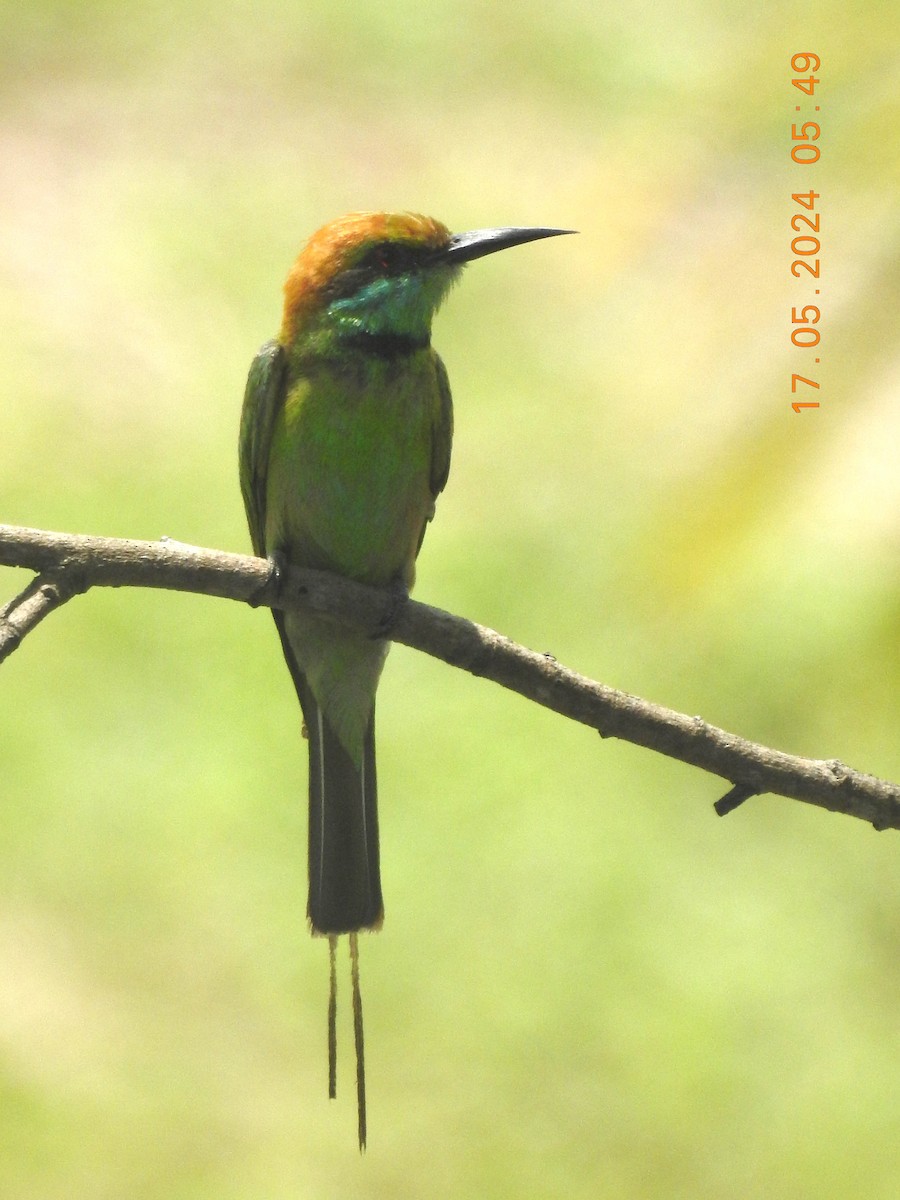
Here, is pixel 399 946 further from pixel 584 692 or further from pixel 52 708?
pixel 584 692

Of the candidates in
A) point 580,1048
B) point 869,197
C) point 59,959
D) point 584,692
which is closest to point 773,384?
point 869,197

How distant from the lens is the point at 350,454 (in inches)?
81.8

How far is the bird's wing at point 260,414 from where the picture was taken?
213 centimetres

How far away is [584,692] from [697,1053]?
169 centimetres

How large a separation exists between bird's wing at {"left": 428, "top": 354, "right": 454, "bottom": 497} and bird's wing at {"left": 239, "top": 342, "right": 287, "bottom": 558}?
0.24 metres

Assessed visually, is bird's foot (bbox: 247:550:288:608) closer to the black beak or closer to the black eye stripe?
the black eye stripe

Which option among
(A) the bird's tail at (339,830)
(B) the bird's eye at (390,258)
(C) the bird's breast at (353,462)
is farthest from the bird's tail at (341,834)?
(B) the bird's eye at (390,258)

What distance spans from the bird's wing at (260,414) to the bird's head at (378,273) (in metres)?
0.05

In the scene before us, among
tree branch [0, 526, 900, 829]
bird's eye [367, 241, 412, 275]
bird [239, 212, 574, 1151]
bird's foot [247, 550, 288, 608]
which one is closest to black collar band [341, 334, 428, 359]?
bird [239, 212, 574, 1151]

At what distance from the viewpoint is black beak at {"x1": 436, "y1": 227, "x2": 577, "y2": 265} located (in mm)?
→ 2174

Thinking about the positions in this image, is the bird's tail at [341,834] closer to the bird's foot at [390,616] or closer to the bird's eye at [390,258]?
the bird's foot at [390,616]

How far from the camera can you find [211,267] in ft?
12.6

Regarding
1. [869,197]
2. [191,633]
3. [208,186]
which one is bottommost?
[191,633]

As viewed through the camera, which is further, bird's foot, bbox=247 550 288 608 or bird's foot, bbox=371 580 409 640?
bird's foot, bbox=371 580 409 640
